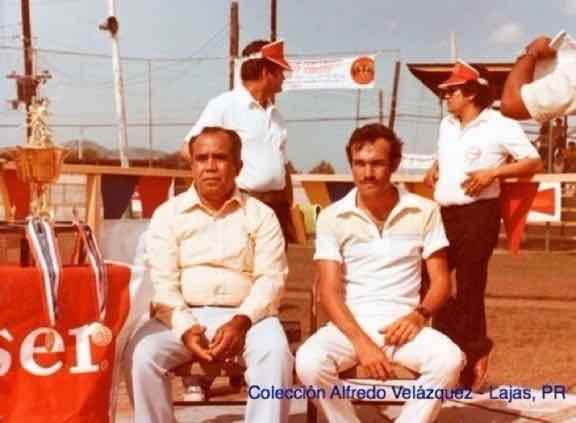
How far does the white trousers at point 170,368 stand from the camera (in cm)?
325

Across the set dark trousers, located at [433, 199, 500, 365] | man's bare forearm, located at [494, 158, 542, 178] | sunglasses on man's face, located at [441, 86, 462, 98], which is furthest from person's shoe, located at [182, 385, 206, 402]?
sunglasses on man's face, located at [441, 86, 462, 98]

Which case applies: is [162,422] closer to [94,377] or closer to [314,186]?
[94,377]

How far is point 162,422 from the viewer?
10.9 feet

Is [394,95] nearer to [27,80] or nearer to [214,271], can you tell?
[27,80]

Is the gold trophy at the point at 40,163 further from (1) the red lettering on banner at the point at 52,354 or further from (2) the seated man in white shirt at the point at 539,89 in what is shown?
(2) the seated man in white shirt at the point at 539,89

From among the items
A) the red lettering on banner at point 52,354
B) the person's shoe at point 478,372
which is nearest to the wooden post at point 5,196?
the red lettering on banner at point 52,354

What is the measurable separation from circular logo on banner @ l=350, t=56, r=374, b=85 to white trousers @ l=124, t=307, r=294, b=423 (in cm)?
1941

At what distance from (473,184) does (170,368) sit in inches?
73.6

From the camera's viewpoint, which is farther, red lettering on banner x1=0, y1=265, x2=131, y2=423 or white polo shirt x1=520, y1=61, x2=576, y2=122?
red lettering on banner x1=0, y1=265, x2=131, y2=423

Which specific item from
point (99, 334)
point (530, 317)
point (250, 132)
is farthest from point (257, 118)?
point (530, 317)

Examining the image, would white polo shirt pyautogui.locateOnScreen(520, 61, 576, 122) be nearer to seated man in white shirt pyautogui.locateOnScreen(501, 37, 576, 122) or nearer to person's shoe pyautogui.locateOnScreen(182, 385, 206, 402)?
seated man in white shirt pyautogui.locateOnScreen(501, 37, 576, 122)

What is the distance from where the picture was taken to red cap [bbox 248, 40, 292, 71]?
4.59 metres

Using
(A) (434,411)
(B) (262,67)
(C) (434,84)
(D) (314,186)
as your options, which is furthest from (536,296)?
(C) (434,84)

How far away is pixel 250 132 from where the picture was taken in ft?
15.3
